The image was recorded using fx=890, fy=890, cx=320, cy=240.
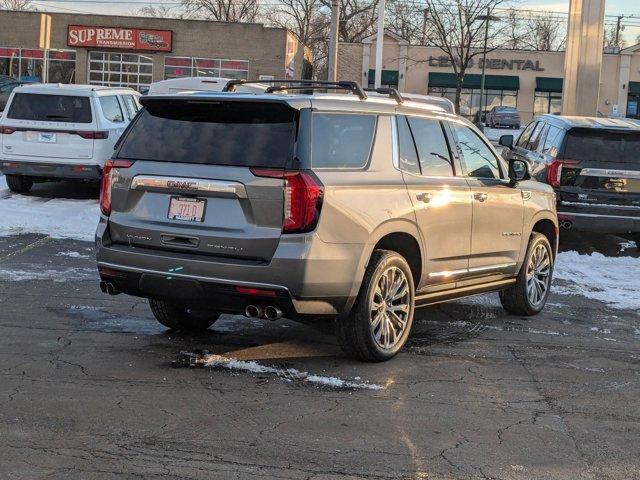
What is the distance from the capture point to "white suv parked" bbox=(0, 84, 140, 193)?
48.0 feet

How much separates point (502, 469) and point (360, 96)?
2935 millimetres

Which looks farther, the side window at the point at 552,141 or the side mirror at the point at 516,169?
the side window at the point at 552,141

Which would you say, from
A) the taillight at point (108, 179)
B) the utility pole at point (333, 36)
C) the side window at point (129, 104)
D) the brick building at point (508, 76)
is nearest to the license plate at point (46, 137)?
the side window at point (129, 104)

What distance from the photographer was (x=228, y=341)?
22.0ft

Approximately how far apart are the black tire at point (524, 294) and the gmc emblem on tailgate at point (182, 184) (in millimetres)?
3495

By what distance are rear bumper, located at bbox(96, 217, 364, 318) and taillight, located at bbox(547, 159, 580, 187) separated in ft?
20.8

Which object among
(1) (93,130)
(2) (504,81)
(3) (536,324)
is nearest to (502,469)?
(3) (536,324)

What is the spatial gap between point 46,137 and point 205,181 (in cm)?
990

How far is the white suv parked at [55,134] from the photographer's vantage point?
14.6 metres

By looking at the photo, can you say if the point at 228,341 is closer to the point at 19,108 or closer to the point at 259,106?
the point at 259,106

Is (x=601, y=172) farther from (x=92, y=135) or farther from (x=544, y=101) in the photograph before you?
(x=544, y=101)

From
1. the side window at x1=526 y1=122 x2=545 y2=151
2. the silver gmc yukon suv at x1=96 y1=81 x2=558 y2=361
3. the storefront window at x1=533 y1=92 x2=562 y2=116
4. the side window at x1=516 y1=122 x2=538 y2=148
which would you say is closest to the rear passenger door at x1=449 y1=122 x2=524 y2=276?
the silver gmc yukon suv at x1=96 y1=81 x2=558 y2=361

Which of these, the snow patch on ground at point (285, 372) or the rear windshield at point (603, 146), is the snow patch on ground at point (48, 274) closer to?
the snow patch on ground at point (285, 372)

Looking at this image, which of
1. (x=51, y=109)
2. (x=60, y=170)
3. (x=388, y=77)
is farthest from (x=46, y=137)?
(x=388, y=77)
